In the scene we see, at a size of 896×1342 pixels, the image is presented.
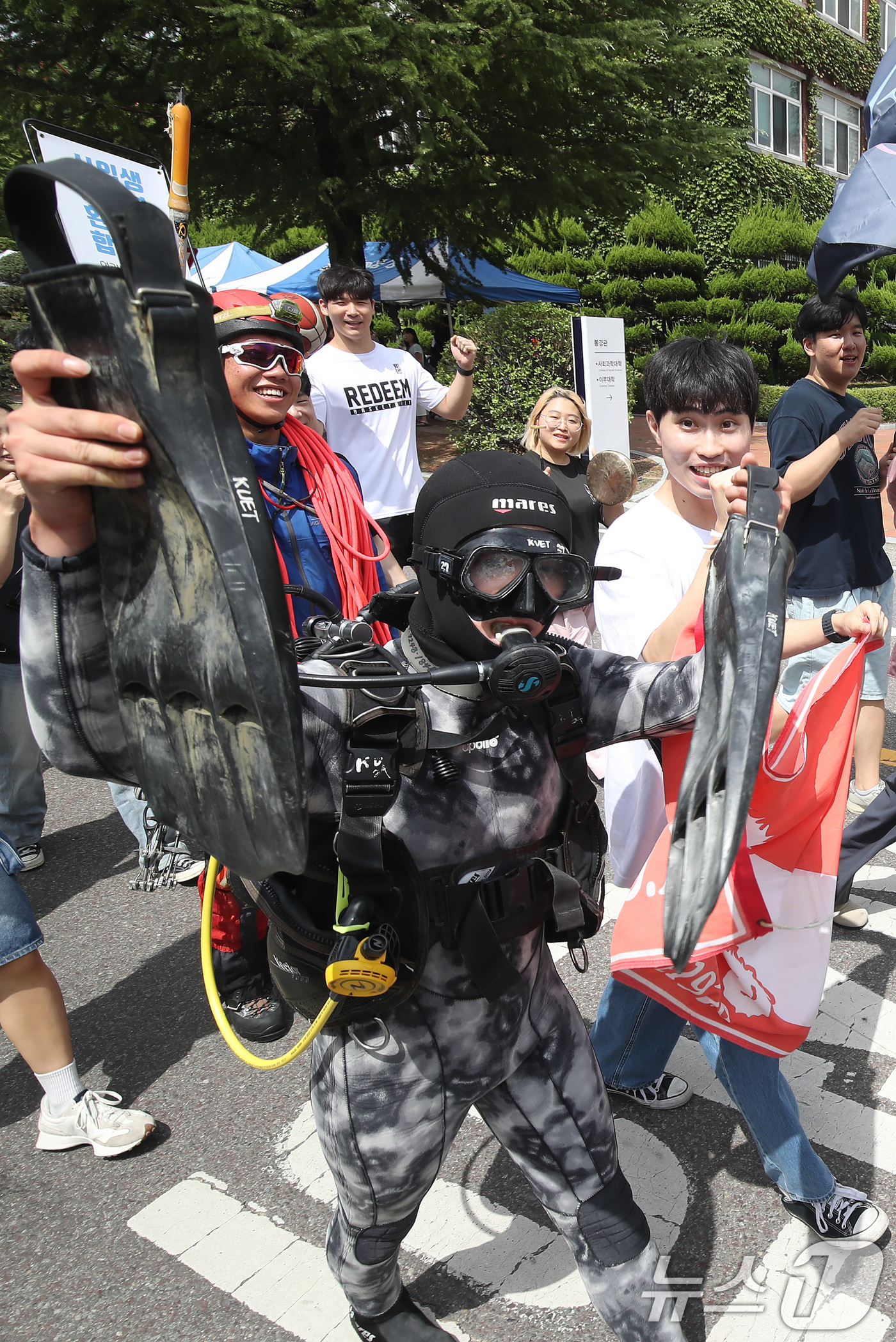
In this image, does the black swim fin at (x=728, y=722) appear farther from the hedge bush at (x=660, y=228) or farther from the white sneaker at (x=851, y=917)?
the hedge bush at (x=660, y=228)

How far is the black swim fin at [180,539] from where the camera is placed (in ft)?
3.52

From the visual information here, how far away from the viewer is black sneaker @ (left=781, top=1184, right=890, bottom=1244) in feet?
7.72

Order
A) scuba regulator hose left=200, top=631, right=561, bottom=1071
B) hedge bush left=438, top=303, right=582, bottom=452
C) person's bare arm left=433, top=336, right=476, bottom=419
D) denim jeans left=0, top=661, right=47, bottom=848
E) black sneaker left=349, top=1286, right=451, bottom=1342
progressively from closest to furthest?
scuba regulator hose left=200, top=631, right=561, bottom=1071 < black sneaker left=349, top=1286, right=451, bottom=1342 < denim jeans left=0, top=661, right=47, bottom=848 < person's bare arm left=433, top=336, right=476, bottom=419 < hedge bush left=438, top=303, right=582, bottom=452

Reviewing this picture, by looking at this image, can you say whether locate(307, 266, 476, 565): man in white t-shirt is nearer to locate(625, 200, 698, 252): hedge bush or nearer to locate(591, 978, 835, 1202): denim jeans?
locate(591, 978, 835, 1202): denim jeans

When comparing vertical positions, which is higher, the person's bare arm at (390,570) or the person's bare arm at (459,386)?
the person's bare arm at (459,386)

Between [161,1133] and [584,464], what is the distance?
4.11 meters

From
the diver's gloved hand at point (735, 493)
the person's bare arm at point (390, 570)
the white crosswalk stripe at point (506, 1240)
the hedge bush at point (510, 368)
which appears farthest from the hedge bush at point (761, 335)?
the diver's gloved hand at point (735, 493)

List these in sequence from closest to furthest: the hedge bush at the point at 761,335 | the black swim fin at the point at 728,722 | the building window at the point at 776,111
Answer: the black swim fin at the point at 728,722, the hedge bush at the point at 761,335, the building window at the point at 776,111

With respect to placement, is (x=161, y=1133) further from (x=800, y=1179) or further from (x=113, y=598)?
(x=113, y=598)

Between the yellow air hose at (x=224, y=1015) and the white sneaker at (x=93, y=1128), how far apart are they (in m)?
1.46

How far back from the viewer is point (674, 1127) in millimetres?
2836

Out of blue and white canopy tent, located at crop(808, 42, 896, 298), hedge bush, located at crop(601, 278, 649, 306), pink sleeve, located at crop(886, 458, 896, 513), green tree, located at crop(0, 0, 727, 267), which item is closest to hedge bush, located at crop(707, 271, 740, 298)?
hedge bush, located at crop(601, 278, 649, 306)

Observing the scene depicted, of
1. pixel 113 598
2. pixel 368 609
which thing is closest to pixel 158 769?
pixel 113 598

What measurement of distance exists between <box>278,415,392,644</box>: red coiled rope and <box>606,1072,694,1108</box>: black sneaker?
1.53m
